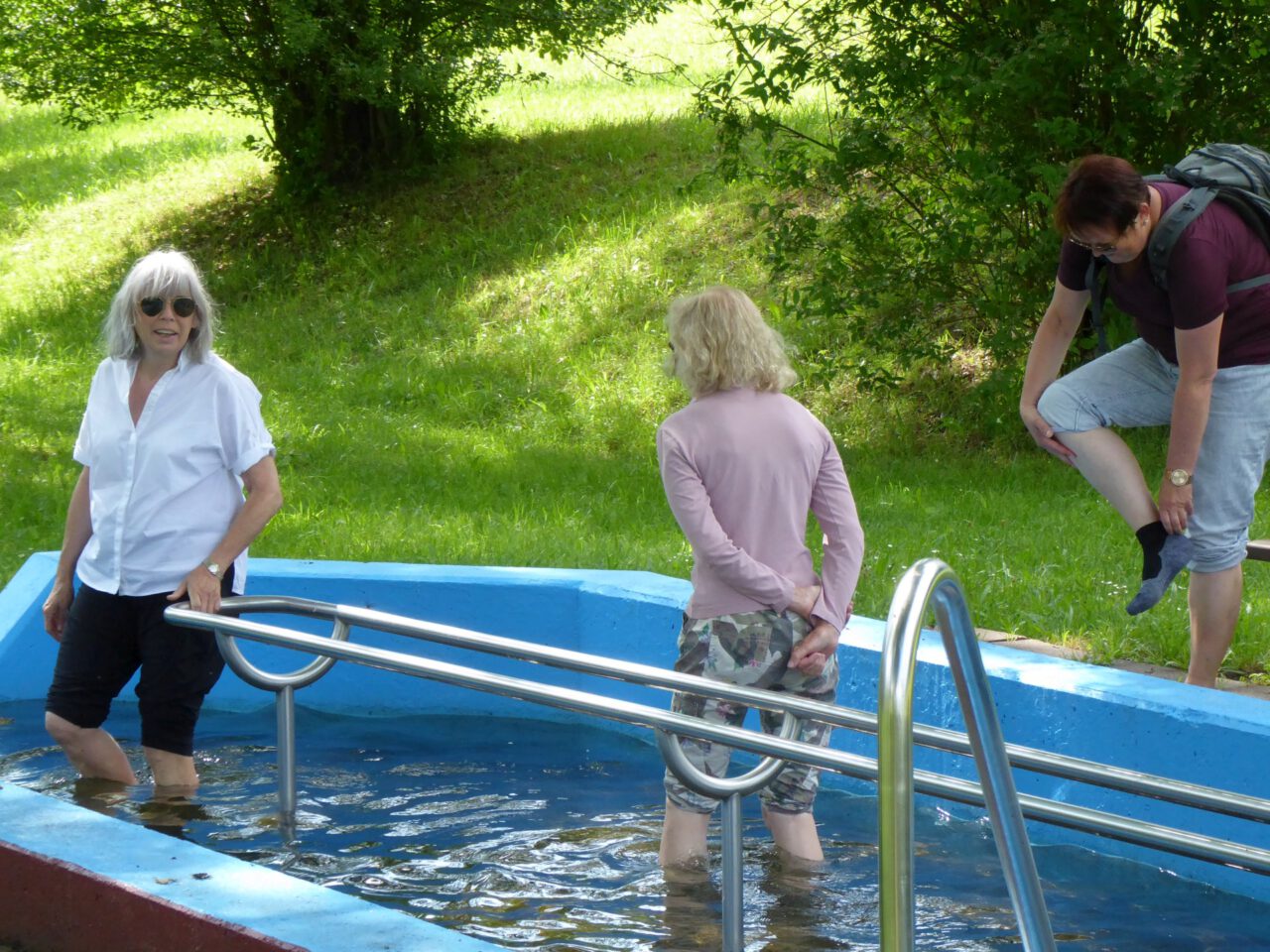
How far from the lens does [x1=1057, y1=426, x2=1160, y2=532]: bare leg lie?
4.66 meters

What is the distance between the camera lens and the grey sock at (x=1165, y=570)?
4.52 metres

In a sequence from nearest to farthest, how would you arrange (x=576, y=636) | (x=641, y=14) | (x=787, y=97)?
(x=576, y=636), (x=787, y=97), (x=641, y=14)

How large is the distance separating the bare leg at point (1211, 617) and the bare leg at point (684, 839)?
5.45ft

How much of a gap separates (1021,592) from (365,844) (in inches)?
118

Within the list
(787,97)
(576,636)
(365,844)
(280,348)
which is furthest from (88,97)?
(365,844)

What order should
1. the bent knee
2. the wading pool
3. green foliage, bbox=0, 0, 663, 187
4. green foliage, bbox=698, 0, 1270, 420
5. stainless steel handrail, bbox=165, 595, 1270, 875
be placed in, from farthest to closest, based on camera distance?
green foliage, bbox=0, 0, 663, 187 < green foliage, bbox=698, 0, 1270, 420 < the bent knee < the wading pool < stainless steel handrail, bbox=165, 595, 1270, 875

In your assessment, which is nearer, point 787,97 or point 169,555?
point 169,555

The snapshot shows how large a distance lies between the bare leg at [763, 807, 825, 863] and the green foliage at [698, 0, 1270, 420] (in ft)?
17.2

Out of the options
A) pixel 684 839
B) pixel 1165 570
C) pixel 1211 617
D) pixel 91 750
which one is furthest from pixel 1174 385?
pixel 91 750

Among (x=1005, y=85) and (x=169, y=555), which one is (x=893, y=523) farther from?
(x=169, y=555)

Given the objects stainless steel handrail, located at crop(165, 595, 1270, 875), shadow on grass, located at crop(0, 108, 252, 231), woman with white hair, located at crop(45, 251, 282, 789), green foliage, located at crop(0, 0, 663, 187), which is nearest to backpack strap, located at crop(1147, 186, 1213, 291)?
stainless steel handrail, located at crop(165, 595, 1270, 875)

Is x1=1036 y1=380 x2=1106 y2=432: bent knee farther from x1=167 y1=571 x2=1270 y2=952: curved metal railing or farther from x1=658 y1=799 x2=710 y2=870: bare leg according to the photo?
x1=167 y1=571 x2=1270 y2=952: curved metal railing

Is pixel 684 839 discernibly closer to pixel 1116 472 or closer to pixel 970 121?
pixel 1116 472

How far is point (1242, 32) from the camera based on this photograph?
29.4 ft
